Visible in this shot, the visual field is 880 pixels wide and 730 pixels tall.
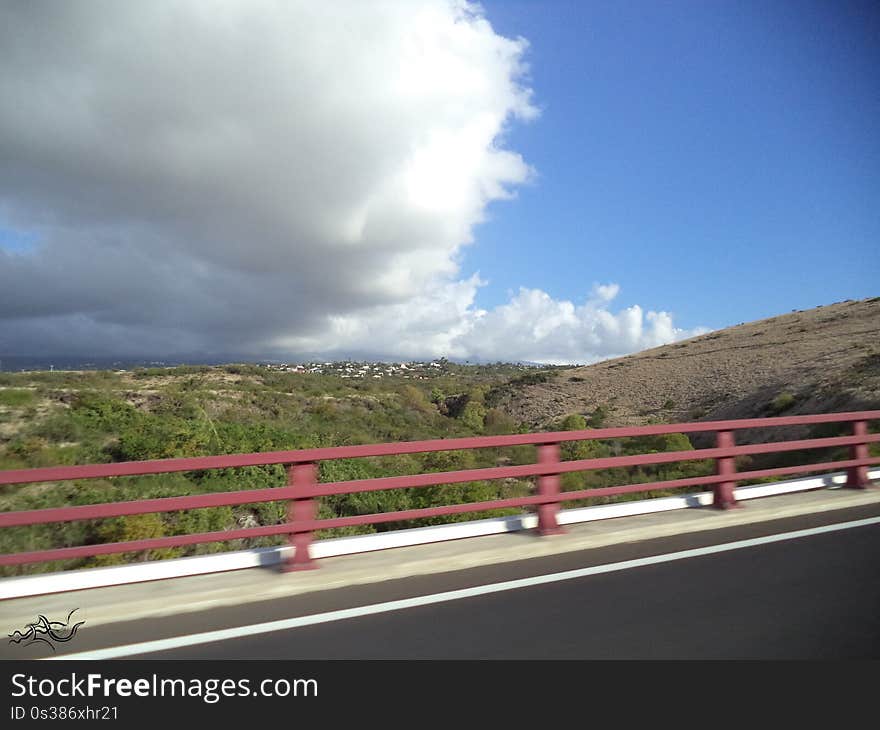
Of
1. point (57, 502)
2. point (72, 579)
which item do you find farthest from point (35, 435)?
point (72, 579)

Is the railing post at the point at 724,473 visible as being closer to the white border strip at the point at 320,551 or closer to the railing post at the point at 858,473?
the white border strip at the point at 320,551

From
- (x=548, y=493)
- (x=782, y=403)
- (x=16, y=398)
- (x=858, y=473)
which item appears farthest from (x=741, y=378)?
(x=548, y=493)

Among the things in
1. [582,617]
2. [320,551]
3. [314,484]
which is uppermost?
[314,484]

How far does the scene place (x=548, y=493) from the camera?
266 inches

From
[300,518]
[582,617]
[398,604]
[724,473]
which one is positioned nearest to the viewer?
[582,617]

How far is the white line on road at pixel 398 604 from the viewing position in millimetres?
4254

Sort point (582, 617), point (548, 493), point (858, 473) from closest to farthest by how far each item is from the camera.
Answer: point (582, 617)
point (548, 493)
point (858, 473)

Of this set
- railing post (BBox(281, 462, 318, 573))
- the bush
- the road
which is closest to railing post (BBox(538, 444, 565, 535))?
the road

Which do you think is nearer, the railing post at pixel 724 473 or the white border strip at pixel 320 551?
the white border strip at pixel 320 551

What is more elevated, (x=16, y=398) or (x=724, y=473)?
(x=16, y=398)

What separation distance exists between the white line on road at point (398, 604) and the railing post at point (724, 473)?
0.91 metres

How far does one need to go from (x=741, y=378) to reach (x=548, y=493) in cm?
5341

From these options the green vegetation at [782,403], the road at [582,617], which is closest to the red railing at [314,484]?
the road at [582,617]

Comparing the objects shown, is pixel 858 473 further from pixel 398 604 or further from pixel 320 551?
pixel 320 551
